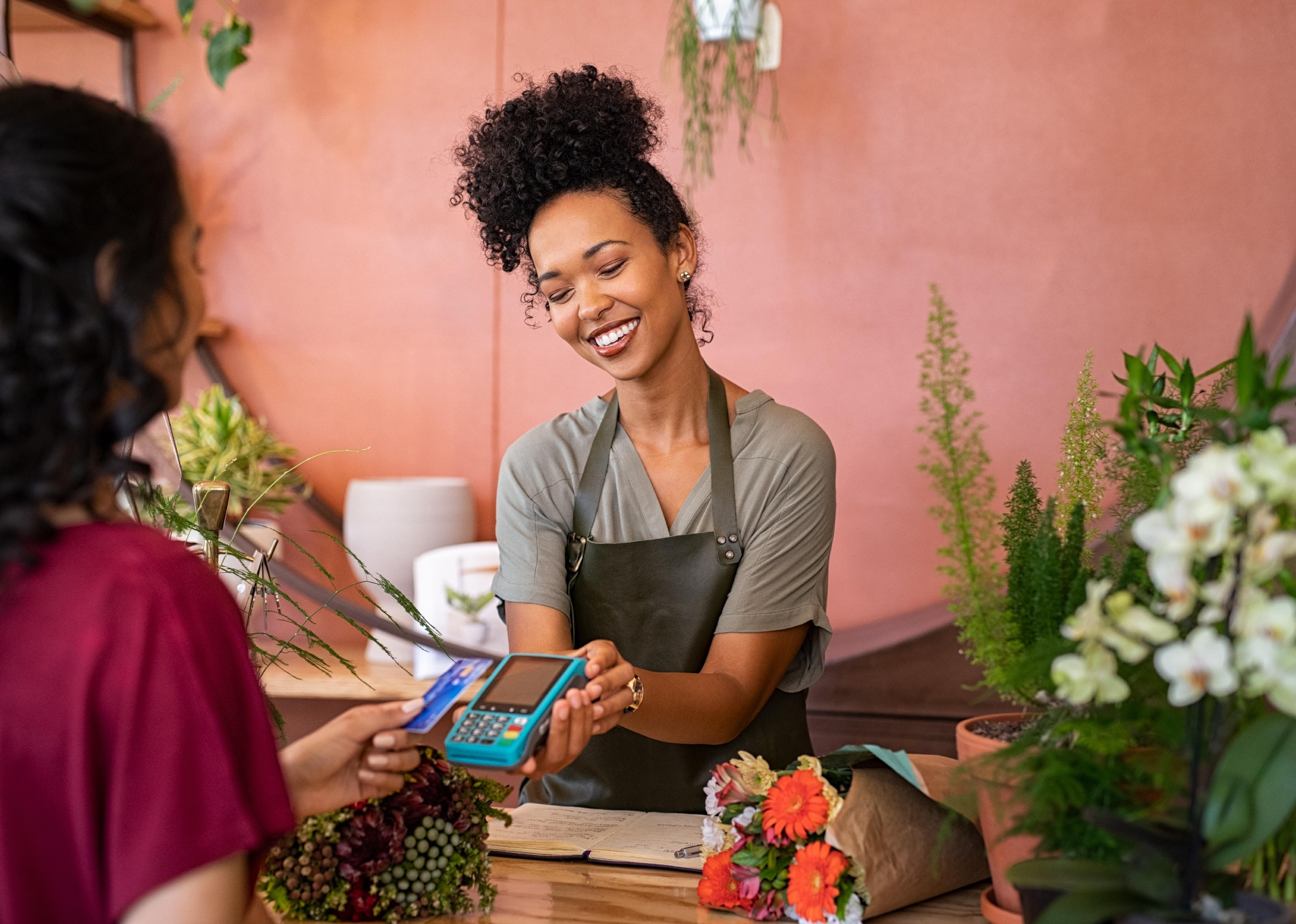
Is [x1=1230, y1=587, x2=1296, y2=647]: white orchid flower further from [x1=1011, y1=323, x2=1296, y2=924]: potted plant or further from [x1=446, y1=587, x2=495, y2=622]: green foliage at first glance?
[x1=446, y1=587, x2=495, y2=622]: green foliage

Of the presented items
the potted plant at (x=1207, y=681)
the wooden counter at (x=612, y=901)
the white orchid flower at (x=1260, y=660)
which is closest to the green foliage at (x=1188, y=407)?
the potted plant at (x=1207, y=681)

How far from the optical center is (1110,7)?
2498 mm

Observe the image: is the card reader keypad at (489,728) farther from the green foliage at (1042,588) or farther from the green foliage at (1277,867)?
the green foliage at (1277,867)

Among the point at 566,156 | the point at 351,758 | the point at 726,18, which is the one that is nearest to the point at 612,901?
the point at 351,758

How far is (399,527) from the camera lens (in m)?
2.66

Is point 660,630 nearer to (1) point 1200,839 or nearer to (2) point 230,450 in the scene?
(1) point 1200,839

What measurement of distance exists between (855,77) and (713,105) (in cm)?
35

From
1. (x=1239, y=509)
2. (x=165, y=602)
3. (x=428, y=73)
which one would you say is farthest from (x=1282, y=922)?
(x=428, y=73)

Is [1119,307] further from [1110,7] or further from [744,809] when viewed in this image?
[744,809]

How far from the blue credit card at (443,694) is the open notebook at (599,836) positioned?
38cm

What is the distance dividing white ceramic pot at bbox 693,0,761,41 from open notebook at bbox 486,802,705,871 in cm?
172

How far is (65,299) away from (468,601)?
190 cm

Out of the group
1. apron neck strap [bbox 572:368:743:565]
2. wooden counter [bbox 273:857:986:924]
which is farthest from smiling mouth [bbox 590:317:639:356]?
wooden counter [bbox 273:857:986:924]

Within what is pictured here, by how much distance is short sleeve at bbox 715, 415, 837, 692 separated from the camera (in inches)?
65.3
